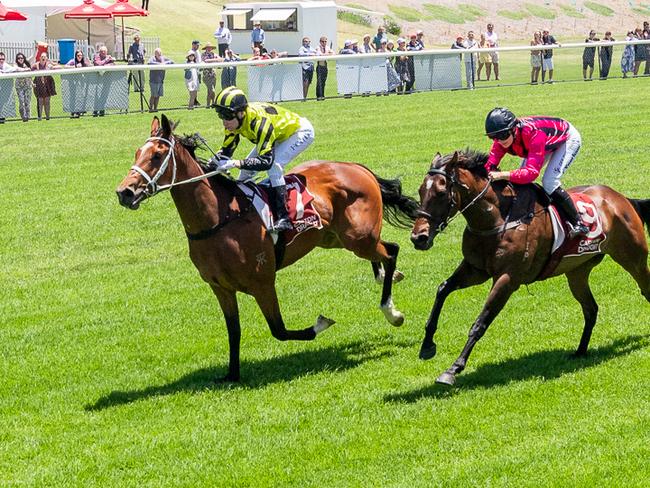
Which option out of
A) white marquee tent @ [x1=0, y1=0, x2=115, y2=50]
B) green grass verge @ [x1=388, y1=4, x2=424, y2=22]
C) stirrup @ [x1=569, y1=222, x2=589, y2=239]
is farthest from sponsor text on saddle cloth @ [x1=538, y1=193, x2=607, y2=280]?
green grass verge @ [x1=388, y1=4, x2=424, y2=22]

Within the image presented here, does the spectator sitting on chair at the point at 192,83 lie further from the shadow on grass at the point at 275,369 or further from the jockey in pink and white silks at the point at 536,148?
the jockey in pink and white silks at the point at 536,148

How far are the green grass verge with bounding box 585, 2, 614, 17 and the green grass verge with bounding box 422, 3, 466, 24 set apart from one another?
1488 centimetres

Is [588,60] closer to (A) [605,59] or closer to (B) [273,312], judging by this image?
(A) [605,59]

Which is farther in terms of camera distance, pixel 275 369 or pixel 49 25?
pixel 49 25

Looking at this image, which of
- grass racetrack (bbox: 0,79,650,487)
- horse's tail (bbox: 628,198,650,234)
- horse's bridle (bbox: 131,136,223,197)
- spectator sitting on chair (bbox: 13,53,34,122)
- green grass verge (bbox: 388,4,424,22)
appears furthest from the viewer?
green grass verge (bbox: 388,4,424,22)

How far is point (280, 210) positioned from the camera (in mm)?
9453

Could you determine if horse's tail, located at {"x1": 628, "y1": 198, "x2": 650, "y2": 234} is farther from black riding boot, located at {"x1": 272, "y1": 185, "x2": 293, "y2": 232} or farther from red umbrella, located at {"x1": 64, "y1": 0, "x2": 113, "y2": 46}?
red umbrella, located at {"x1": 64, "y1": 0, "x2": 113, "y2": 46}

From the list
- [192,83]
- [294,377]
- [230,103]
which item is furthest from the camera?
[192,83]

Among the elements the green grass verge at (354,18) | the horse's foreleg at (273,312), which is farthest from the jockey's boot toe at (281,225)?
the green grass verge at (354,18)

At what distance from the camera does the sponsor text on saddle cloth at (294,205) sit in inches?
369

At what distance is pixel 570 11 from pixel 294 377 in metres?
82.3

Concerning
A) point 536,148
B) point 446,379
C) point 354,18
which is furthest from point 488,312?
point 354,18

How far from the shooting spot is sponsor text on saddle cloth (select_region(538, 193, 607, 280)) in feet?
30.1

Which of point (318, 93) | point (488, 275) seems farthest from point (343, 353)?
point (318, 93)
